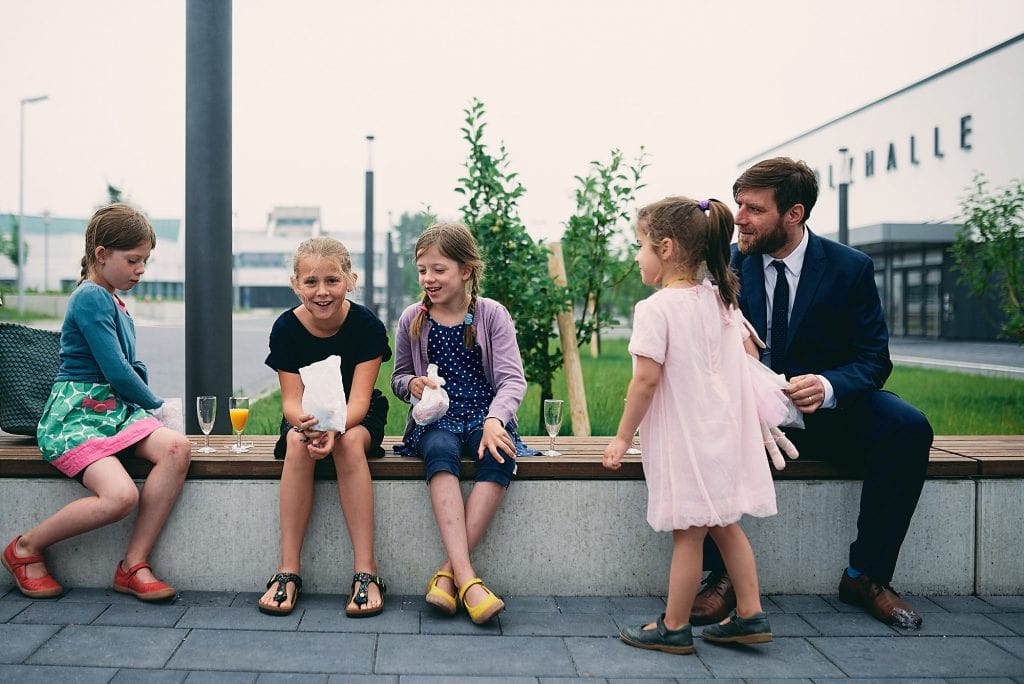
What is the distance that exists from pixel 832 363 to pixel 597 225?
2762 millimetres

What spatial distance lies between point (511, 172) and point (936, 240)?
25.6 m

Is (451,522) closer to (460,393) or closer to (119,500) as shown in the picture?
(460,393)

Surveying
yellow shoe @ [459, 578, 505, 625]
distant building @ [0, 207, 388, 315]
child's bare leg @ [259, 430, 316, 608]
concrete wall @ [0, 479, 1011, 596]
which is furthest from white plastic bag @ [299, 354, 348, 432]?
distant building @ [0, 207, 388, 315]

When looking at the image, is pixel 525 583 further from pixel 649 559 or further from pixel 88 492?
pixel 88 492

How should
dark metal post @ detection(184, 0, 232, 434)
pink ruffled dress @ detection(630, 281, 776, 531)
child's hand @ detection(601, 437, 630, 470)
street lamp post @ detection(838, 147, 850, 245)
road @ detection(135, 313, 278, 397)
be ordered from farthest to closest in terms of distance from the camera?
street lamp post @ detection(838, 147, 850, 245) < road @ detection(135, 313, 278, 397) < dark metal post @ detection(184, 0, 232, 434) < child's hand @ detection(601, 437, 630, 470) < pink ruffled dress @ detection(630, 281, 776, 531)

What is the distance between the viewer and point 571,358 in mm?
5781

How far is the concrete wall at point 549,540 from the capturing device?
11.1 feet

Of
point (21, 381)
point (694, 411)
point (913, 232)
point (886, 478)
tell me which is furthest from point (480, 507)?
point (913, 232)

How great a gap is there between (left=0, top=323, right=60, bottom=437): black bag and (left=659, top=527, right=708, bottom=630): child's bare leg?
8.20ft

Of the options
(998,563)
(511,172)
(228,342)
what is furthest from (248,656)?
(511,172)

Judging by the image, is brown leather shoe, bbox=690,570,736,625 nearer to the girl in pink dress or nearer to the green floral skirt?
the girl in pink dress

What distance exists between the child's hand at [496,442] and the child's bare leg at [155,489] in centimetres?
109

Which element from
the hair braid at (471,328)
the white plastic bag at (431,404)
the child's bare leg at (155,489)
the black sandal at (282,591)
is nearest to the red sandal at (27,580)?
the child's bare leg at (155,489)

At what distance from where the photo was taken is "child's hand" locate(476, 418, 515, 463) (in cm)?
319
